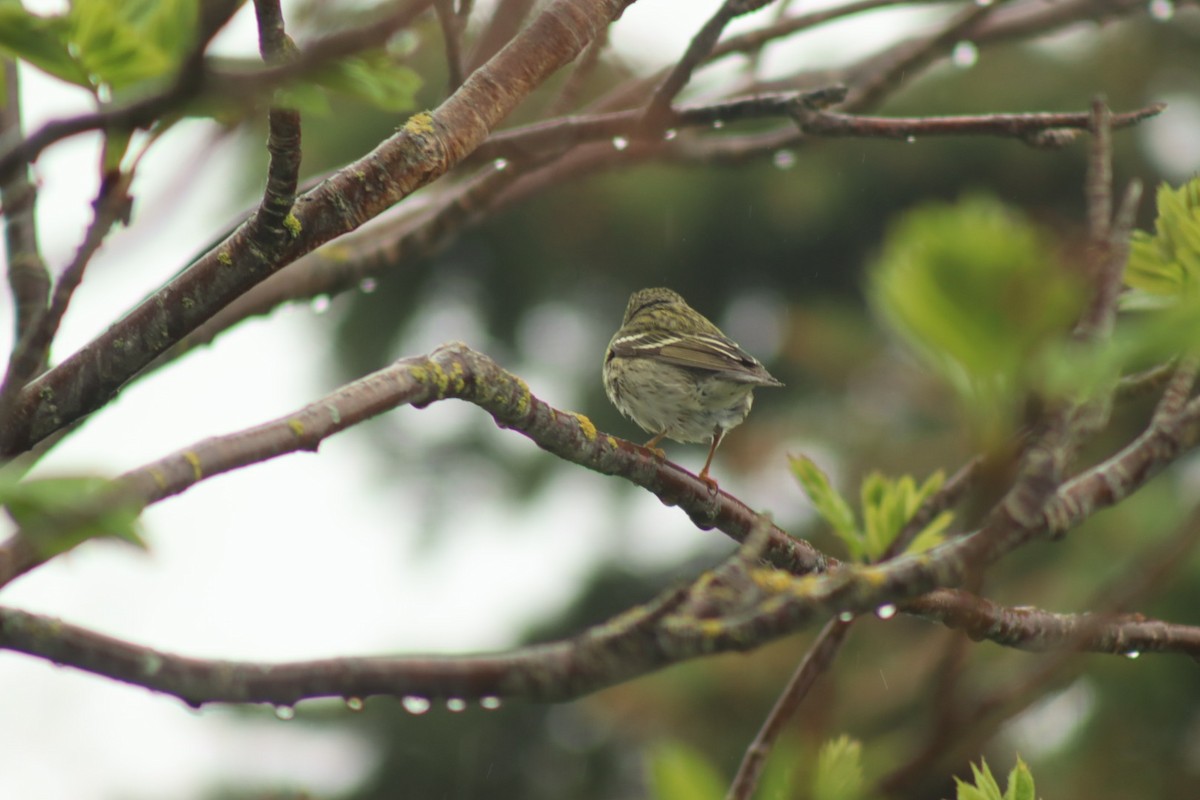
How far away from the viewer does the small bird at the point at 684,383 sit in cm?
476

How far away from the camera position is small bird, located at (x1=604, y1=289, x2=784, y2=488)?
15.6ft

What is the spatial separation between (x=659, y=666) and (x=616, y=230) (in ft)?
32.7

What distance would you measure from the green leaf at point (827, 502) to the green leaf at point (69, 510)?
95cm

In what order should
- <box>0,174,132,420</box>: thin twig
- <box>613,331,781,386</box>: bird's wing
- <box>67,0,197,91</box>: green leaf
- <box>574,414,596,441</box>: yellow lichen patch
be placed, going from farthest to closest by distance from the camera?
1. <box>613,331,781,386</box>: bird's wing
2. <box>574,414,596,441</box>: yellow lichen patch
3. <box>0,174,132,420</box>: thin twig
4. <box>67,0,197,91</box>: green leaf

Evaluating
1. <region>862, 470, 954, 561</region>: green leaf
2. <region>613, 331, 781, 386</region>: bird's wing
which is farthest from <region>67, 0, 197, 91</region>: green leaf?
<region>613, 331, 781, 386</region>: bird's wing

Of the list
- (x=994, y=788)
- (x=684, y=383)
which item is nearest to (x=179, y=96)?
(x=994, y=788)

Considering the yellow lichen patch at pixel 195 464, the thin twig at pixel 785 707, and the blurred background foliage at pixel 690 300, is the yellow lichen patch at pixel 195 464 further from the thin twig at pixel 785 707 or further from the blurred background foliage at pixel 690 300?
the blurred background foliage at pixel 690 300

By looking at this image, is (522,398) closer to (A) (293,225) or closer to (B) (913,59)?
(A) (293,225)

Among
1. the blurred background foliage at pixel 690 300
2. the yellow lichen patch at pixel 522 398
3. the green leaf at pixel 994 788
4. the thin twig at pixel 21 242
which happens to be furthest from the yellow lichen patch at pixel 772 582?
the blurred background foliage at pixel 690 300

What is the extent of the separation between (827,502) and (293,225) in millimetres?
911

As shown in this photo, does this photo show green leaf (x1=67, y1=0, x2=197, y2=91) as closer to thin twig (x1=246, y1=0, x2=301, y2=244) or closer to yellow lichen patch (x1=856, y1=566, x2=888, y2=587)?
thin twig (x1=246, y1=0, x2=301, y2=244)

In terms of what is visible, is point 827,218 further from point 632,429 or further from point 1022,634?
point 1022,634

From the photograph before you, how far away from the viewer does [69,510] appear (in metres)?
0.98

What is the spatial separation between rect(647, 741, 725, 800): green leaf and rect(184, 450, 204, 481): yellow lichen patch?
0.63 meters
